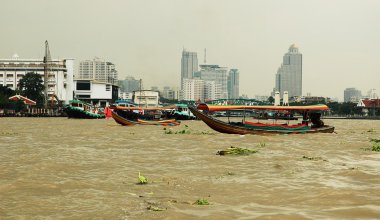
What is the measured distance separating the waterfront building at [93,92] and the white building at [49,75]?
4.55 meters

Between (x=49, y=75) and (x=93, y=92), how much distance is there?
39.7 feet

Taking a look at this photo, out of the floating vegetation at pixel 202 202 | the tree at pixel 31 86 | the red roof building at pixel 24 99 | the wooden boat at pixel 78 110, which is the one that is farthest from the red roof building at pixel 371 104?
the floating vegetation at pixel 202 202

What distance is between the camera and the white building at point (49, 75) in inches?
3765

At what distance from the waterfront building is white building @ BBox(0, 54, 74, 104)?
4.55 metres

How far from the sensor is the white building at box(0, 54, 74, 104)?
314 feet

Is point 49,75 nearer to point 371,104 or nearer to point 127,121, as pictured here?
point 127,121

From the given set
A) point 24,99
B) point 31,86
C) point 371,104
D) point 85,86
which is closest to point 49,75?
point 85,86

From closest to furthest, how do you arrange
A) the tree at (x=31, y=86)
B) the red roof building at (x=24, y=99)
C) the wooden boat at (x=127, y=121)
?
the wooden boat at (x=127, y=121) < the red roof building at (x=24, y=99) < the tree at (x=31, y=86)

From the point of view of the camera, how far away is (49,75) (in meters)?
94.8

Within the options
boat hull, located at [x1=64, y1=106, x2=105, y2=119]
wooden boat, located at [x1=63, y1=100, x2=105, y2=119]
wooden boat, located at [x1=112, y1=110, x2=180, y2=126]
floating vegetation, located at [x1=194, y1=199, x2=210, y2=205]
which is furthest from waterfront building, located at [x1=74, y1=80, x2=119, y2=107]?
floating vegetation, located at [x1=194, y1=199, x2=210, y2=205]

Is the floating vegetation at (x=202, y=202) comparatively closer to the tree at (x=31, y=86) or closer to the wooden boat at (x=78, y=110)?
the wooden boat at (x=78, y=110)

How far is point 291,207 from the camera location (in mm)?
6957

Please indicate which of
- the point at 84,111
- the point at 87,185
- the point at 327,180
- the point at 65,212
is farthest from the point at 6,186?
the point at 84,111

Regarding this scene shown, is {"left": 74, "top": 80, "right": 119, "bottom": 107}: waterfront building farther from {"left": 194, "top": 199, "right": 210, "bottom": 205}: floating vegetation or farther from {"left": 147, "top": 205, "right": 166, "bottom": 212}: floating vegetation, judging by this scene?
{"left": 147, "top": 205, "right": 166, "bottom": 212}: floating vegetation
